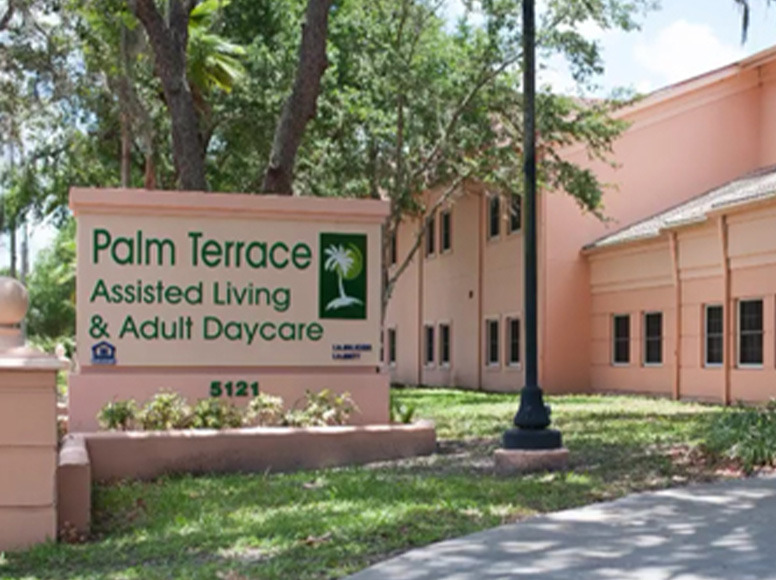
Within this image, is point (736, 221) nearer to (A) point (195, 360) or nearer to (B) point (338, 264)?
(B) point (338, 264)

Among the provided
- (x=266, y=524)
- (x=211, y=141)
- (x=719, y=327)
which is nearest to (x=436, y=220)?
(x=211, y=141)

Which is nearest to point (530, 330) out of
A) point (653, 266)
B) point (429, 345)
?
point (653, 266)

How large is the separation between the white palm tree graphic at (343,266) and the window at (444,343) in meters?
21.2

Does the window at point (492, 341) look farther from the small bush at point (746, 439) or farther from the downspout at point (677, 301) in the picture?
the small bush at point (746, 439)

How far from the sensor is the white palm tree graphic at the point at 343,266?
47.1 feet

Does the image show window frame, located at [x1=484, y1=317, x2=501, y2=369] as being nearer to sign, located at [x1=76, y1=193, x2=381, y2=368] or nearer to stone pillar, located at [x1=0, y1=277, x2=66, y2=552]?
sign, located at [x1=76, y1=193, x2=381, y2=368]

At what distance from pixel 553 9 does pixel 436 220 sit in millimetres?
12440

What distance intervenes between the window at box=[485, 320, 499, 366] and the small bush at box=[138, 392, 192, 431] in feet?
63.0

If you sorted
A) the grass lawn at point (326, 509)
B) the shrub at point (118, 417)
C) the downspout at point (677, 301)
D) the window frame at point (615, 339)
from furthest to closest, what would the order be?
the window frame at point (615, 339) → the downspout at point (677, 301) → the shrub at point (118, 417) → the grass lawn at point (326, 509)

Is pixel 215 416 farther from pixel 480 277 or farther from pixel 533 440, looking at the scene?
pixel 480 277

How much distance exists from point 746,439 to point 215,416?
19.8ft

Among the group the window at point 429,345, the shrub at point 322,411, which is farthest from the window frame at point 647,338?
the shrub at point 322,411

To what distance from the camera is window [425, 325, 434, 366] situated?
3681 centimetres

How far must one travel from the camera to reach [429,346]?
122 feet
